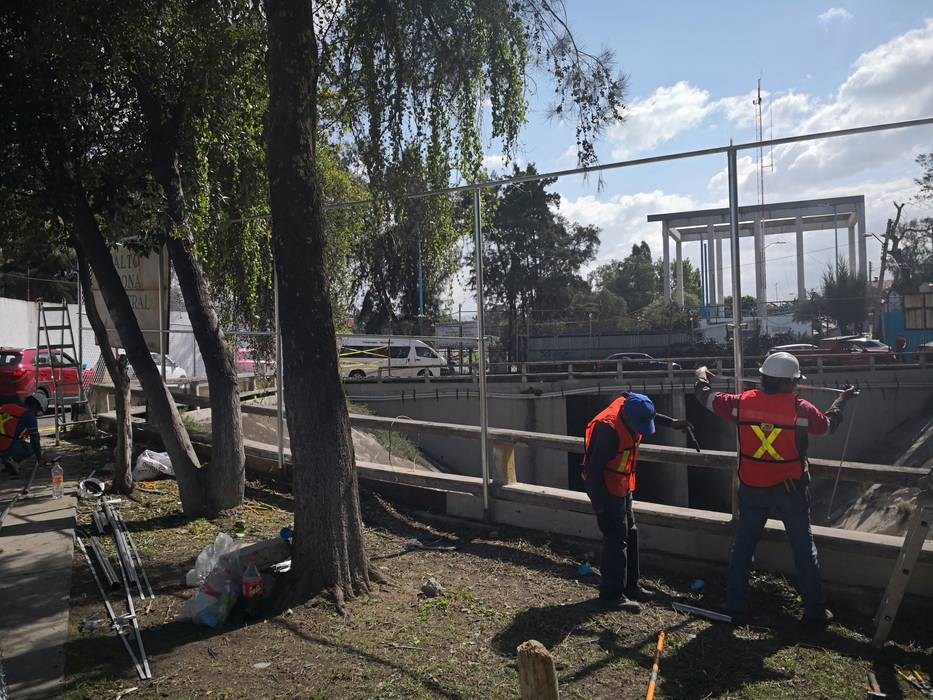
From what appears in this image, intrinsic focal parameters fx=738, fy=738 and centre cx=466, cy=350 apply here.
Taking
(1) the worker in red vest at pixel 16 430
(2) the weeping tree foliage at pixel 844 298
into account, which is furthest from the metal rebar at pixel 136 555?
(2) the weeping tree foliage at pixel 844 298

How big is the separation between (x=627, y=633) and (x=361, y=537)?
196 centimetres

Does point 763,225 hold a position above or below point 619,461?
above

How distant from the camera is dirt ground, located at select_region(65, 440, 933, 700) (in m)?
4.00

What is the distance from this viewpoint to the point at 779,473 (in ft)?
15.8

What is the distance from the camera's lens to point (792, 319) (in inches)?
Result: 295

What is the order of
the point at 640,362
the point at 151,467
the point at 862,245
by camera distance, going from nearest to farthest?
the point at 862,245 < the point at 151,467 < the point at 640,362

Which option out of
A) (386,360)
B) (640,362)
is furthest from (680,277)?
(386,360)

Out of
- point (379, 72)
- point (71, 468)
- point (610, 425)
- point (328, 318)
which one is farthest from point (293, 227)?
point (71, 468)

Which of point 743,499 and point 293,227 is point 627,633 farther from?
point 293,227

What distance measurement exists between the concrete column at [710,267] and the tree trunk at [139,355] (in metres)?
5.25

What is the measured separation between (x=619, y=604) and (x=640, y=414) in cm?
132

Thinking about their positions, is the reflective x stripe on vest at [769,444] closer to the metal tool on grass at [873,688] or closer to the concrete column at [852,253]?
the metal tool on grass at [873,688]

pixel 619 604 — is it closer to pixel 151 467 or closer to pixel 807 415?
pixel 807 415

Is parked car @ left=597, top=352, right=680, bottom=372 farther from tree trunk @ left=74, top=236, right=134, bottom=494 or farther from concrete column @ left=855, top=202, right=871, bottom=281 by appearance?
tree trunk @ left=74, top=236, right=134, bottom=494
